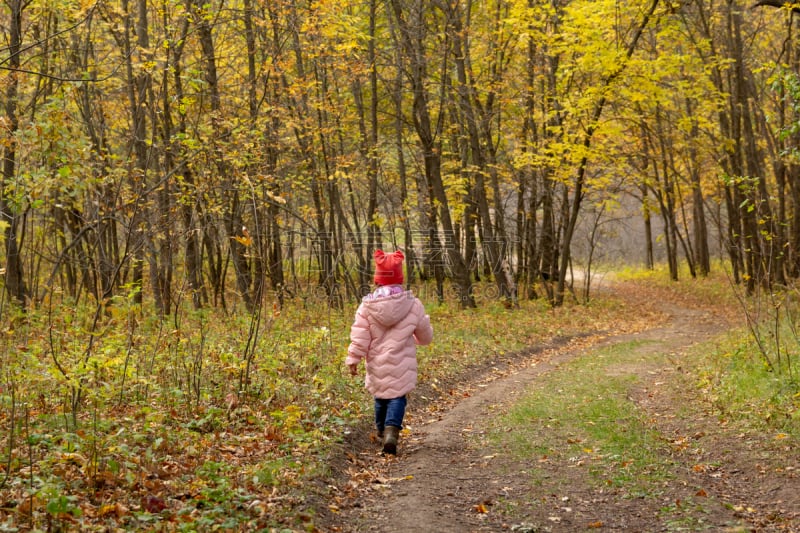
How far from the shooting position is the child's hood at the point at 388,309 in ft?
24.7

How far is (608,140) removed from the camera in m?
24.2

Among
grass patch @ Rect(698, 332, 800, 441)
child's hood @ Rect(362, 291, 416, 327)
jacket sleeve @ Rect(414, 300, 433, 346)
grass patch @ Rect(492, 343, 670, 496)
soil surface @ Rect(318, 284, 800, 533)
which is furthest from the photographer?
grass patch @ Rect(698, 332, 800, 441)

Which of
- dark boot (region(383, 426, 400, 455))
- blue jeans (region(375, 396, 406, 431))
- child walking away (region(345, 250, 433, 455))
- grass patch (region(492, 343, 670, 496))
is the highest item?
child walking away (region(345, 250, 433, 455))

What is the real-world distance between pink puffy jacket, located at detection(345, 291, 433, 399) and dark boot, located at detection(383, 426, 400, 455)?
0.36 meters

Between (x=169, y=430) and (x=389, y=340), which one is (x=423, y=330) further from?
(x=169, y=430)

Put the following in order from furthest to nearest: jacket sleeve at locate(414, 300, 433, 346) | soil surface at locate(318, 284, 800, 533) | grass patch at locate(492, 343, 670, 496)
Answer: jacket sleeve at locate(414, 300, 433, 346)
grass patch at locate(492, 343, 670, 496)
soil surface at locate(318, 284, 800, 533)

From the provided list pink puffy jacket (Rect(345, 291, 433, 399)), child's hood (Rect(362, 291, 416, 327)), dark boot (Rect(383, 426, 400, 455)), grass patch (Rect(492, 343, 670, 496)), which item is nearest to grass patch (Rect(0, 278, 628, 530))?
dark boot (Rect(383, 426, 400, 455))

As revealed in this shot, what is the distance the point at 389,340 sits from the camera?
7637 millimetres

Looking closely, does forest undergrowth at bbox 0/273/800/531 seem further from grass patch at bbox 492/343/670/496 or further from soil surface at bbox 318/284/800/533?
grass patch at bbox 492/343/670/496

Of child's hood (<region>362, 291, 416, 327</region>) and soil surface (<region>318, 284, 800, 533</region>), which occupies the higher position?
child's hood (<region>362, 291, 416, 327</region>)

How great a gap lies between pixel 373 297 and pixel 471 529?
9.38 ft

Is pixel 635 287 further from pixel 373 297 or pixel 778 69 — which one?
pixel 373 297

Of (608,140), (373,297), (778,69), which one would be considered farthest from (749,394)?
(608,140)

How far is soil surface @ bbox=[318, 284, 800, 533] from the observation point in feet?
18.5
